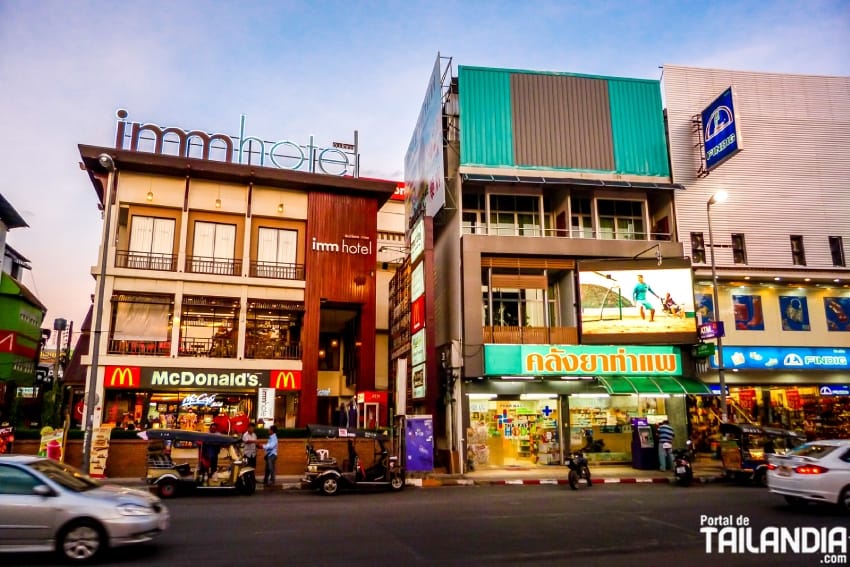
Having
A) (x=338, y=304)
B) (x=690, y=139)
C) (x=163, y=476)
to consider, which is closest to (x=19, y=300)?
(x=338, y=304)

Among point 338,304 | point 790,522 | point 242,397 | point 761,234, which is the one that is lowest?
point 790,522

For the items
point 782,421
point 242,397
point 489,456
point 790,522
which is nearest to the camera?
point 790,522

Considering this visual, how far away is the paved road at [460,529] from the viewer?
8992 mm

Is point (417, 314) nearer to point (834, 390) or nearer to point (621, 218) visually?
point (621, 218)

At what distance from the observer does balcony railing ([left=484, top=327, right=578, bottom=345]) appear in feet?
85.5

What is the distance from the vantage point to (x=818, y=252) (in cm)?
2866

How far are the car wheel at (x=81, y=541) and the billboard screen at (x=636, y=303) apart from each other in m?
21.2

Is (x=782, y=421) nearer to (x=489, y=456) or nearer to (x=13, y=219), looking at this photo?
(x=489, y=456)

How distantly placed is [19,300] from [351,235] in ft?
80.9

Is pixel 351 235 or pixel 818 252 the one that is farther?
pixel 351 235

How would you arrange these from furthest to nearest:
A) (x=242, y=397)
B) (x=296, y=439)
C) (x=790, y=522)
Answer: (x=242, y=397) < (x=296, y=439) < (x=790, y=522)

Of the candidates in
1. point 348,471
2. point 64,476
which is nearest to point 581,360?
point 348,471

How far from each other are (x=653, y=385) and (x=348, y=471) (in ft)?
46.6

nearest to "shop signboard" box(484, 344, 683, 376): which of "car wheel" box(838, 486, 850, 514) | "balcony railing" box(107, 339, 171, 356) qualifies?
"car wheel" box(838, 486, 850, 514)
